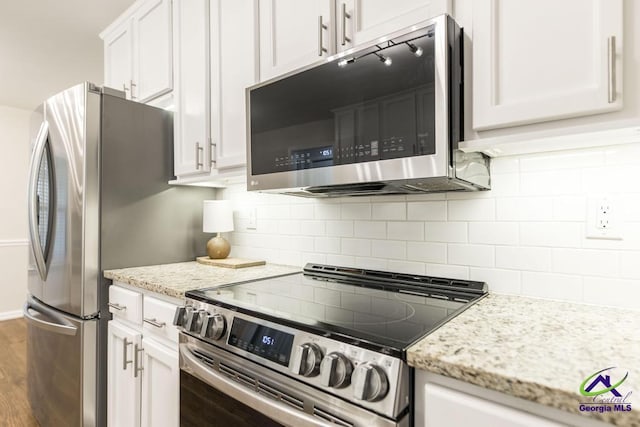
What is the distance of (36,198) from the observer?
200 centimetres

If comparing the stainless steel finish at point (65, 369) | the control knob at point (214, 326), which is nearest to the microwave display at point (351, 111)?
the control knob at point (214, 326)

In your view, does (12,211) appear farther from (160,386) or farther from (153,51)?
(160,386)

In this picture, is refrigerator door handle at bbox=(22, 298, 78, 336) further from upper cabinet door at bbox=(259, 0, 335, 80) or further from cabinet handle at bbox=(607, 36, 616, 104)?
cabinet handle at bbox=(607, 36, 616, 104)

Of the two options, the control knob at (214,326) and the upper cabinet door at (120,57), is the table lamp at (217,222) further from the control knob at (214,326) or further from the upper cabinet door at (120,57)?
the upper cabinet door at (120,57)

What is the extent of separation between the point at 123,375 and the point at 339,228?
119 cm

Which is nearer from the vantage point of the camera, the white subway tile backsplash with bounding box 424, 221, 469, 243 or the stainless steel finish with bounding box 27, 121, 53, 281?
the white subway tile backsplash with bounding box 424, 221, 469, 243

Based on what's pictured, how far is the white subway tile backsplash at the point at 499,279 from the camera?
121cm

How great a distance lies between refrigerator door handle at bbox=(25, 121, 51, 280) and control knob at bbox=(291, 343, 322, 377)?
1.73m

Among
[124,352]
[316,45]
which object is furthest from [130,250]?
[316,45]

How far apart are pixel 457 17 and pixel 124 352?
1831 millimetres

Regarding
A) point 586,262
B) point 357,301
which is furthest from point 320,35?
point 586,262

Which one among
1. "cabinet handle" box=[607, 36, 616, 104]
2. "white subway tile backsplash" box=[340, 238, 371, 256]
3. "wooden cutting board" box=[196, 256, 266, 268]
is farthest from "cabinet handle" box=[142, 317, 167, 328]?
"cabinet handle" box=[607, 36, 616, 104]

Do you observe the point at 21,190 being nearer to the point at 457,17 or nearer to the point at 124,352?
the point at 124,352

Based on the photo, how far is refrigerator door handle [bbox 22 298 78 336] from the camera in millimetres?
1726
